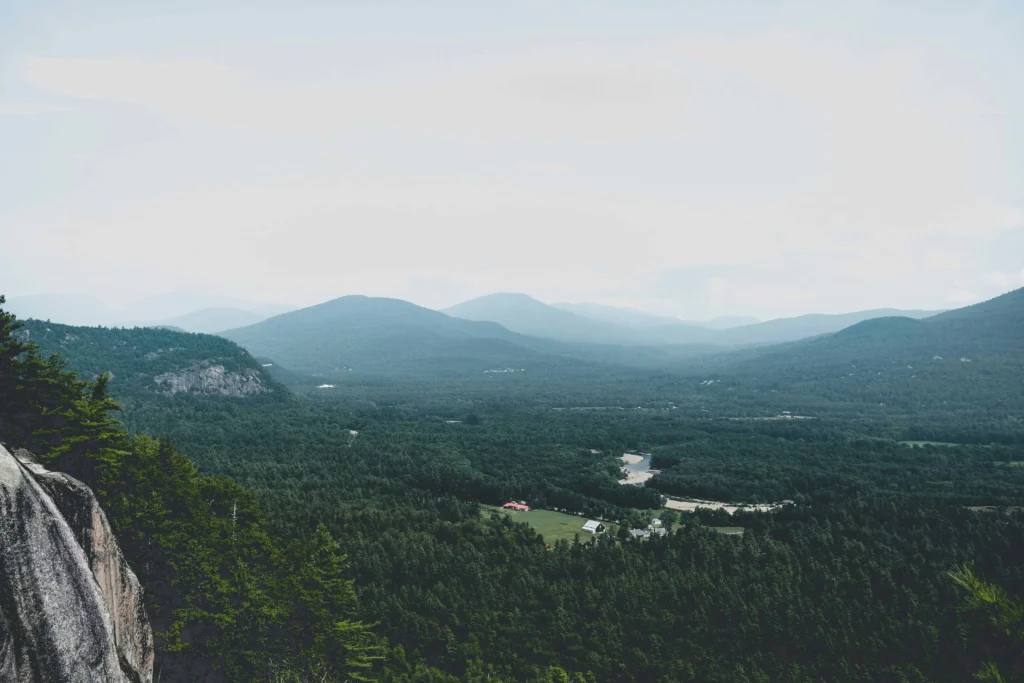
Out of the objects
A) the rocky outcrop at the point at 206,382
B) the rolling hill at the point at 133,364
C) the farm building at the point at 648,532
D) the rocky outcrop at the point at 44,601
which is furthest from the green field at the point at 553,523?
the rocky outcrop at the point at 206,382

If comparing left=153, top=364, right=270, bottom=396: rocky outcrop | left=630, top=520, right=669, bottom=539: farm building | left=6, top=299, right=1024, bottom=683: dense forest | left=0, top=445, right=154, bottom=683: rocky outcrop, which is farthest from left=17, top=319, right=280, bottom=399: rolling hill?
left=0, top=445, right=154, bottom=683: rocky outcrop

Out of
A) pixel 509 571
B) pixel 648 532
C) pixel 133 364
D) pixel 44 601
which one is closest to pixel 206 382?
pixel 133 364

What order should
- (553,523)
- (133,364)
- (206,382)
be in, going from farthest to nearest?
(206,382) → (133,364) → (553,523)

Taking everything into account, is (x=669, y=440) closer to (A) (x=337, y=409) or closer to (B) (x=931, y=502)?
(B) (x=931, y=502)

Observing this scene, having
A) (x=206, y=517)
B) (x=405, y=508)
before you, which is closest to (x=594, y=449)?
(x=405, y=508)

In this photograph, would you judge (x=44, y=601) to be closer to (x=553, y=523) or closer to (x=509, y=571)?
(x=509, y=571)

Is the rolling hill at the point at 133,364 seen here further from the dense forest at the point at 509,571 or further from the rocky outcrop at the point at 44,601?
the rocky outcrop at the point at 44,601

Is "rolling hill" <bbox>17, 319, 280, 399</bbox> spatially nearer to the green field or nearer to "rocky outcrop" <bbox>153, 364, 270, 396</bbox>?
"rocky outcrop" <bbox>153, 364, 270, 396</bbox>
